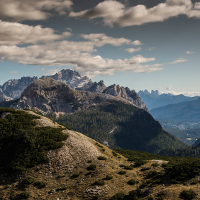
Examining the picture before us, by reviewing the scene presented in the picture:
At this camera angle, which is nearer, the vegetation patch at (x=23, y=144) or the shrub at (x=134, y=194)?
the shrub at (x=134, y=194)

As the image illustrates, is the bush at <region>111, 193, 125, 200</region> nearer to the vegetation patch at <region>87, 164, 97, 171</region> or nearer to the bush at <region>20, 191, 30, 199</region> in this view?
the vegetation patch at <region>87, 164, 97, 171</region>

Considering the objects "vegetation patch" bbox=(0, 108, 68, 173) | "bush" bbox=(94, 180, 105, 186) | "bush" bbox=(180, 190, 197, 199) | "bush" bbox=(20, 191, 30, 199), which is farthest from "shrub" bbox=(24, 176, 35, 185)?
"bush" bbox=(180, 190, 197, 199)

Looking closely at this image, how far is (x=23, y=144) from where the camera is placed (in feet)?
150

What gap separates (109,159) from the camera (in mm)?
50719

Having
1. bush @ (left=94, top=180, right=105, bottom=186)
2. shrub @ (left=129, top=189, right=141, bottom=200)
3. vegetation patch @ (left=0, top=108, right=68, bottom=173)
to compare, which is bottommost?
shrub @ (left=129, top=189, right=141, bottom=200)

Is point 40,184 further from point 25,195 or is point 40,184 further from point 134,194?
point 134,194

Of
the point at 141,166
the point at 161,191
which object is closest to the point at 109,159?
the point at 141,166

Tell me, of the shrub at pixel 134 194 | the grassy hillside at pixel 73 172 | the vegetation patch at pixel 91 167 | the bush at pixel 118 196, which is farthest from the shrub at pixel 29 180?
the shrub at pixel 134 194

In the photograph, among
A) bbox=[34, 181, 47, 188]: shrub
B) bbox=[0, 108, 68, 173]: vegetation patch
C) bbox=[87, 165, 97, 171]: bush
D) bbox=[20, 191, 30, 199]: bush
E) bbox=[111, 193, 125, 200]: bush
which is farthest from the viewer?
bbox=[87, 165, 97, 171]: bush

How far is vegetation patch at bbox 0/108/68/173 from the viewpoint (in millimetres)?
42438

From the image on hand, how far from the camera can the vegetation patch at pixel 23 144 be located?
139ft

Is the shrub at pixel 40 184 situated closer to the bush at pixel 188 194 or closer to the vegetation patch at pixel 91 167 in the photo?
the vegetation patch at pixel 91 167

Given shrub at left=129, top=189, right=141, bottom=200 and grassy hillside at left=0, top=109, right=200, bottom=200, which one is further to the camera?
grassy hillside at left=0, top=109, right=200, bottom=200

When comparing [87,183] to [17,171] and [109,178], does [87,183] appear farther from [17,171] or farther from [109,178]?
[17,171]
